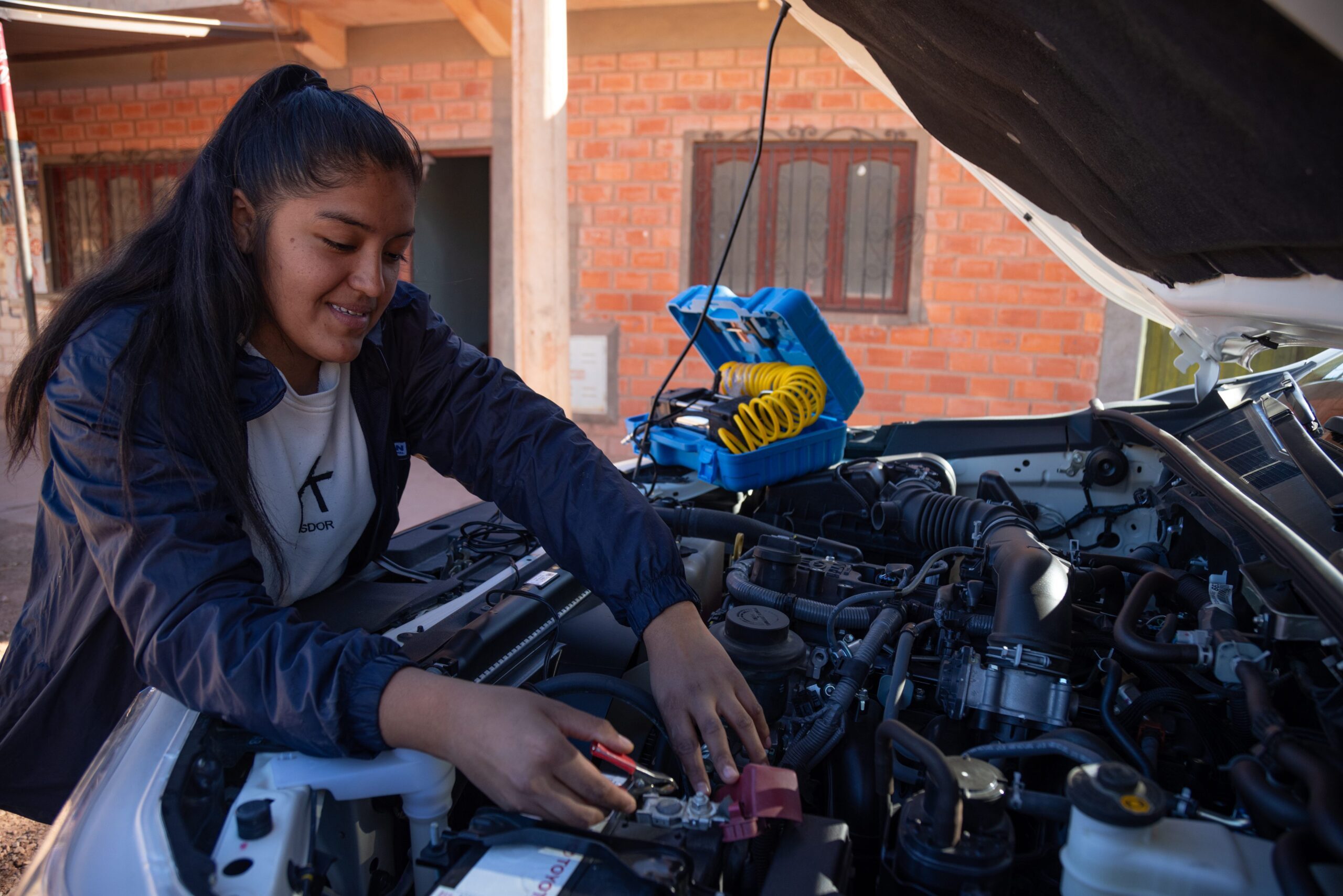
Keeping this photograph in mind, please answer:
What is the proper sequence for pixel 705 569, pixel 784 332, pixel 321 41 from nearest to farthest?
pixel 705 569 → pixel 784 332 → pixel 321 41

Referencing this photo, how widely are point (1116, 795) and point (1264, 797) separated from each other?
167 mm

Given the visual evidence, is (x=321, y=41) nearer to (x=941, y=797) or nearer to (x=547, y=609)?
(x=547, y=609)

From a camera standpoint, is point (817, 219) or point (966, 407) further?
point (817, 219)

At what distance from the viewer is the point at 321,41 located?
5.98 metres

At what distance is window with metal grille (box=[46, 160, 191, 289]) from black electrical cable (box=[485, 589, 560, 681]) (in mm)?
6723

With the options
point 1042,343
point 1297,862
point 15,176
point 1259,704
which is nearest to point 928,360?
point 1042,343

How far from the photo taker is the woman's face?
1.34 metres

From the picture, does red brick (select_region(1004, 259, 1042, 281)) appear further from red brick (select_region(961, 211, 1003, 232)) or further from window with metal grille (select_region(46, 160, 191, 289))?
window with metal grille (select_region(46, 160, 191, 289))

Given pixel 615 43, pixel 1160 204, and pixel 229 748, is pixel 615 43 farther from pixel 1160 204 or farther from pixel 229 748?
pixel 229 748

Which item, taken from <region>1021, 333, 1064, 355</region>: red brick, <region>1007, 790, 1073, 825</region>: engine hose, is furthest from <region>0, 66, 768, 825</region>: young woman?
<region>1021, 333, 1064, 355</region>: red brick

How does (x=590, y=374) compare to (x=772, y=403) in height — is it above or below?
below

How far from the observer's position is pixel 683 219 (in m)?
5.72

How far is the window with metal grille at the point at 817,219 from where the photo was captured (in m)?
5.49

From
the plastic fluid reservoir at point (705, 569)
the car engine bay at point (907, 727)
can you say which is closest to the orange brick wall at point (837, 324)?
the car engine bay at point (907, 727)
